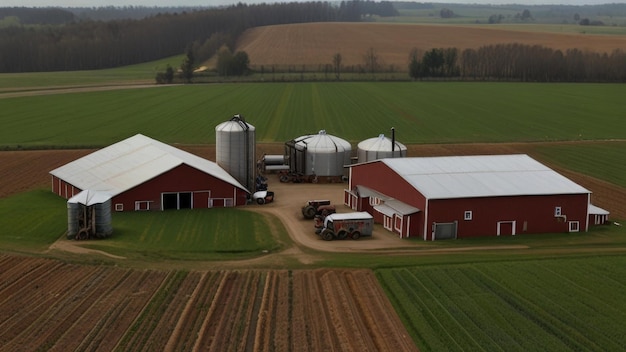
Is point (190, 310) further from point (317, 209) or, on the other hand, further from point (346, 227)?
point (317, 209)

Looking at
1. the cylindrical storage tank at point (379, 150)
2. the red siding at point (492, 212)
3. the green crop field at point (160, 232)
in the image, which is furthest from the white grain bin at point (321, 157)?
the red siding at point (492, 212)

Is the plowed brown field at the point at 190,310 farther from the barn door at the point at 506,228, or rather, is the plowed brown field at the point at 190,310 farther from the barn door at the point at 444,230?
the barn door at the point at 506,228

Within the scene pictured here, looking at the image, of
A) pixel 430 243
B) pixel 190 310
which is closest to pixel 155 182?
pixel 430 243

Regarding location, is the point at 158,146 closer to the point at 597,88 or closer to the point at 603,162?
the point at 603,162

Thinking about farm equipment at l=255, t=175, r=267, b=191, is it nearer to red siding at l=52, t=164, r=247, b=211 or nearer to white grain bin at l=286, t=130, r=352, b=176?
red siding at l=52, t=164, r=247, b=211

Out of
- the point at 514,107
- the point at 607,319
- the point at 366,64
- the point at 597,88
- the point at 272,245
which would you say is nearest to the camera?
the point at 607,319

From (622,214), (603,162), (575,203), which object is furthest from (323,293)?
(603,162)
